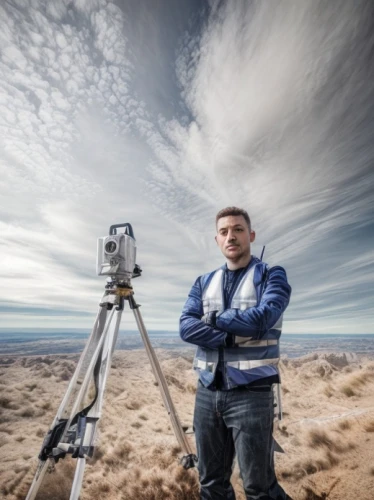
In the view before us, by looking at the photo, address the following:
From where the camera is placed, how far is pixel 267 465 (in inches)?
75.7

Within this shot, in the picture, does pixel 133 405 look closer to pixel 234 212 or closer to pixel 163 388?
pixel 163 388

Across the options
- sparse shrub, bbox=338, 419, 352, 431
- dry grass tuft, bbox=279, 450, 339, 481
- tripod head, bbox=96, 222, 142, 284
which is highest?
tripod head, bbox=96, 222, 142, 284

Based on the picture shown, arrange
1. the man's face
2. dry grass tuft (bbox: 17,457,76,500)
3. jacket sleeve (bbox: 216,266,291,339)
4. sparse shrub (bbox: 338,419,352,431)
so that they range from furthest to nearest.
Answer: sparse shrub (bbox: 338,419,352,431)
dry grass tuft (bbox: 17,457,76,500)
the man's face
jacket sleeve (bbox: 216,266,291,339)

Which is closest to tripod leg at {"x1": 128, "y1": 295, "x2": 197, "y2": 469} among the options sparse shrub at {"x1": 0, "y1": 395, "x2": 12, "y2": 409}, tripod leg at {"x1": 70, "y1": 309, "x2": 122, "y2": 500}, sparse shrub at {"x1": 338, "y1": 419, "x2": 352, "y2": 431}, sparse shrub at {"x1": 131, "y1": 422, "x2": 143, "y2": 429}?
tripod leg at {"x1": 70, "y1": 309, "x2": 122, "y2": 500}

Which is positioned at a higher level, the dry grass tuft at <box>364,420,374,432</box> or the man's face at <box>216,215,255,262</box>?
the man's face at <box>216,215,255,262</box>

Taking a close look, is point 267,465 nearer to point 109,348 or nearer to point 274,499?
point 274,499

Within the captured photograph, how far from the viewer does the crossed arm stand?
211 cm

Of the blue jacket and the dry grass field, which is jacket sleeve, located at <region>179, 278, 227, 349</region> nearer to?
the blue jacket

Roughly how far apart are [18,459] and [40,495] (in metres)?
0.84

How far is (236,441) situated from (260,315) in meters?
1.06

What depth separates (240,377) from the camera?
209 cm

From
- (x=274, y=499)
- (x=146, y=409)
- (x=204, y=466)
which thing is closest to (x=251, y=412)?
(x=274, y=499)

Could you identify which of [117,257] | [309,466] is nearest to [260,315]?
[117,257]

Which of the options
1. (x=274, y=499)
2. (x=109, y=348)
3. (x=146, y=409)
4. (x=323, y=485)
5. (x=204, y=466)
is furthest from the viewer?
(x=146, y=409)
